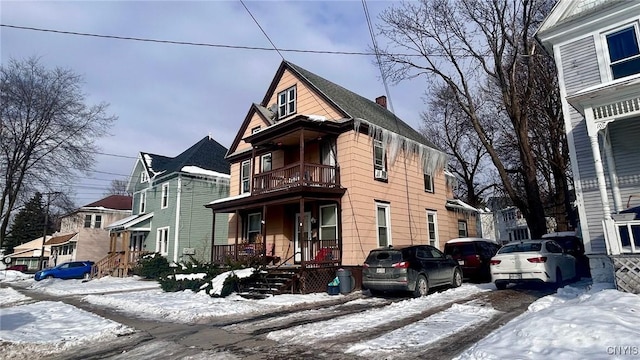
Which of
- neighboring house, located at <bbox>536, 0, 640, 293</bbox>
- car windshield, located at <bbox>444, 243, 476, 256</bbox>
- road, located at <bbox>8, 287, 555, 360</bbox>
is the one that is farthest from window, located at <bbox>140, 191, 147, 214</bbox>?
neighboring house, located at <bbox>536, 0, 640, 293</bbox>

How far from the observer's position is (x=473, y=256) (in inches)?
611

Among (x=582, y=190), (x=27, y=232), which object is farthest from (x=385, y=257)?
(x=27, y=232)

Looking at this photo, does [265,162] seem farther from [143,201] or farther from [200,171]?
[143,201]

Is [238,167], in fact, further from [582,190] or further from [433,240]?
[582,190]

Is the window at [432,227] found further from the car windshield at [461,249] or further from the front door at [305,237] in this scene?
the front door at [305,237]

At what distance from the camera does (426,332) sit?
24.3ft

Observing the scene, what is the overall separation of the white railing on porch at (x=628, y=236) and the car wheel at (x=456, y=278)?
5384 millimetres

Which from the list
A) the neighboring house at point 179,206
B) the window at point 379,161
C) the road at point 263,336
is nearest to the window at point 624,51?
the road at point 263,336

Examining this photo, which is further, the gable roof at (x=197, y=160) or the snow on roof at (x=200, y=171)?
the gable roof at (x=197, y=160)

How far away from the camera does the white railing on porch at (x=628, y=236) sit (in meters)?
9.20

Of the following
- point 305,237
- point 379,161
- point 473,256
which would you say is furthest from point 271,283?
point 473,256

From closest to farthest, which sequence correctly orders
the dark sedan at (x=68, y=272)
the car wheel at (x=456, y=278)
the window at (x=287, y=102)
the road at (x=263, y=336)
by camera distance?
the road at (x=263, y=336)
the car wheel at (x=456, y=278)
the window at (x=287, y=102)
the dark sedan at (x=68, y=272)

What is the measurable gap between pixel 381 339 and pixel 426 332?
3.42 feet

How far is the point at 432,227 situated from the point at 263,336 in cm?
1504
